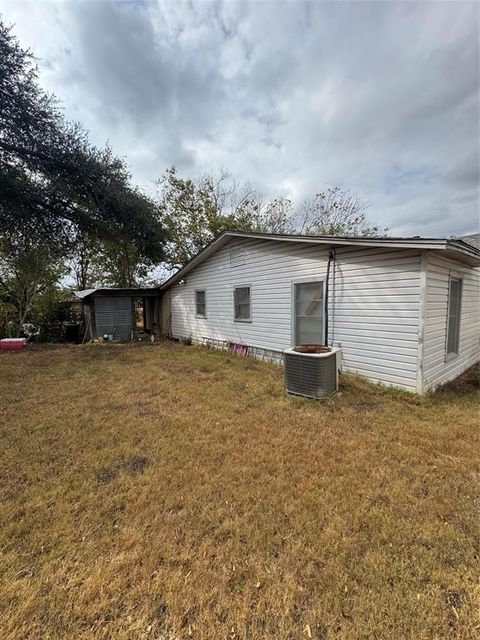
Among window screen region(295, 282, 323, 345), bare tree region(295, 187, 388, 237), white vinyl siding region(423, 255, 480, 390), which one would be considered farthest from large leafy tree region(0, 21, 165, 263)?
bare tree region(295, 187, 388, 237)

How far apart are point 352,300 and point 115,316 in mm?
11101

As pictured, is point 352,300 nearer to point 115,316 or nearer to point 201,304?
point 201,304

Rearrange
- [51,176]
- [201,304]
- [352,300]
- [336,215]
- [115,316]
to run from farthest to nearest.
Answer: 1. [336,215]
2. [115,316]
3. [201,304]
4. [51,176]
5. [352,300]

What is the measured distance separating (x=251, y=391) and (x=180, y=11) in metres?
7.82

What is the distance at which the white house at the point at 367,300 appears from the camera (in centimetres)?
482

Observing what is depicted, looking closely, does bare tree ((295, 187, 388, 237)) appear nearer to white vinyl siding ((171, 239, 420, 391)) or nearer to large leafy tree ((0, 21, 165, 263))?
white vinyl siding ((171, 239, 420, 391))

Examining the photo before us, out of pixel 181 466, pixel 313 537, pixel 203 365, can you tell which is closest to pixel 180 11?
pixel 203 365

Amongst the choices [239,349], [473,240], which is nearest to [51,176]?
[239,349]

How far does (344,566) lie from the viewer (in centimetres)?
178

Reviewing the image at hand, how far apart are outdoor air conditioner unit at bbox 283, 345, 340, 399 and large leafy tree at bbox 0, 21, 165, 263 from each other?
23.3ft

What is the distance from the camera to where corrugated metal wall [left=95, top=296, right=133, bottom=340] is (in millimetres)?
12883

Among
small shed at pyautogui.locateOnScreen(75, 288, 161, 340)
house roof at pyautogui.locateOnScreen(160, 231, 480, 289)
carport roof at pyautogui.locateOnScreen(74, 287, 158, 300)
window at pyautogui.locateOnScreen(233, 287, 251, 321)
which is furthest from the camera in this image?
small shed at pyautogui.locateOnScreen(75, 288, 161, 340)

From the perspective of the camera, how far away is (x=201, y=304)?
11000 millimetres

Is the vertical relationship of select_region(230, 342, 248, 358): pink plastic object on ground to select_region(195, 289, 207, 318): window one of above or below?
below
